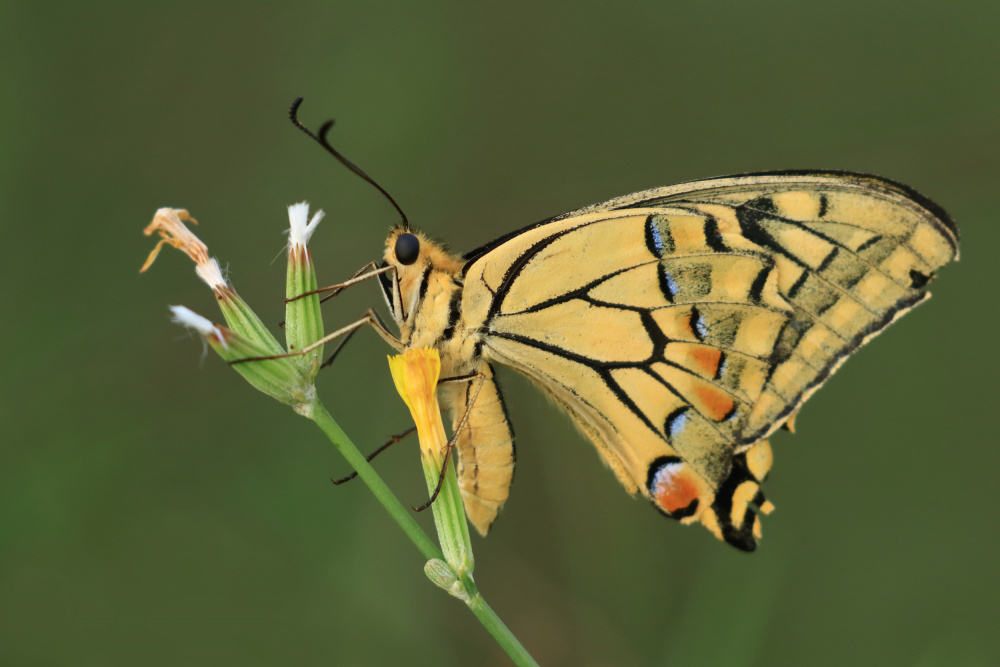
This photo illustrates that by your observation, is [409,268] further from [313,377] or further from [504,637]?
[504,637]

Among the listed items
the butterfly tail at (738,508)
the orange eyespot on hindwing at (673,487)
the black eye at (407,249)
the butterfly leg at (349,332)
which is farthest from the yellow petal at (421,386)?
the butterfly tail at (738,508)

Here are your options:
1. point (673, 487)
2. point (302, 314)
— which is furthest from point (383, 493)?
point (673, 487)

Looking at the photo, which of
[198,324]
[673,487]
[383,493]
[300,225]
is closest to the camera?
[383,493]

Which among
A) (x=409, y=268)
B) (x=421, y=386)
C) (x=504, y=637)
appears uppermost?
(x=409, y=268)

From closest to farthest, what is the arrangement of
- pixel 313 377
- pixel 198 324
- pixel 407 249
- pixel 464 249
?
pixel 198 324
pixel 313 377
pixel 407 249
pixel 464 249

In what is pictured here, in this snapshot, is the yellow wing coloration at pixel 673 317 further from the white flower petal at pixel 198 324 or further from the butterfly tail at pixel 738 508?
the white flower petal at pixel 198 324

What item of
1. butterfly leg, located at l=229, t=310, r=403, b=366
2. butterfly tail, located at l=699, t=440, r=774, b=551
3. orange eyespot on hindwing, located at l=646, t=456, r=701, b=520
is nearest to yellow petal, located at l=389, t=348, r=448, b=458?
butterfly leg, located at l=229, t=310, r=403, b=366
